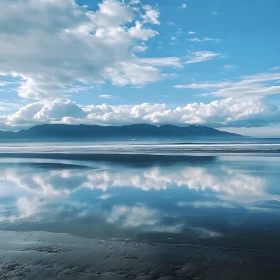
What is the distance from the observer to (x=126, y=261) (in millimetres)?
8828

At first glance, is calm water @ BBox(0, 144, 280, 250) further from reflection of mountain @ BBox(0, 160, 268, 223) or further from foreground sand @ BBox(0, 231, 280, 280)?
foreground sand @ BBox(0, 231, 280, 280)

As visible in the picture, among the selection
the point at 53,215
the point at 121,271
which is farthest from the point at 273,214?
the point at 53,215

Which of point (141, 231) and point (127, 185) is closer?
point (141, 231)

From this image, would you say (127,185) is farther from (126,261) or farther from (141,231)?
(126,261)

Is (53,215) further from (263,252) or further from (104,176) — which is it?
(104,176)

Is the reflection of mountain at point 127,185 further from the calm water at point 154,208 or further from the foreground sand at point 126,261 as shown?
the foreground sand at point 126,261

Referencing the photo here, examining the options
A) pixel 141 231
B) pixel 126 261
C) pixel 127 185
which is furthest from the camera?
pixel 127 185

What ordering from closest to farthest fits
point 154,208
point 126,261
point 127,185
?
1. point 126,261
2. point 154,208
3. point 127,185

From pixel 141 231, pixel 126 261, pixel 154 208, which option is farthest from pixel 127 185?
pixel 126 261

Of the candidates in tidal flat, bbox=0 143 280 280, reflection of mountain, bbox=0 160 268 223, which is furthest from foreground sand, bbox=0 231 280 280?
reflection of mountain, bbox=0 160 268 223

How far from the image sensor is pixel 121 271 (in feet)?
27.0

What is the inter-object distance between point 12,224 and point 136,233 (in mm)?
5946

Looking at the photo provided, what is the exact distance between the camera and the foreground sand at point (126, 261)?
8016 millimetres

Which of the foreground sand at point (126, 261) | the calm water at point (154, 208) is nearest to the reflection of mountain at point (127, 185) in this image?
the calm water at point (154, 208)
